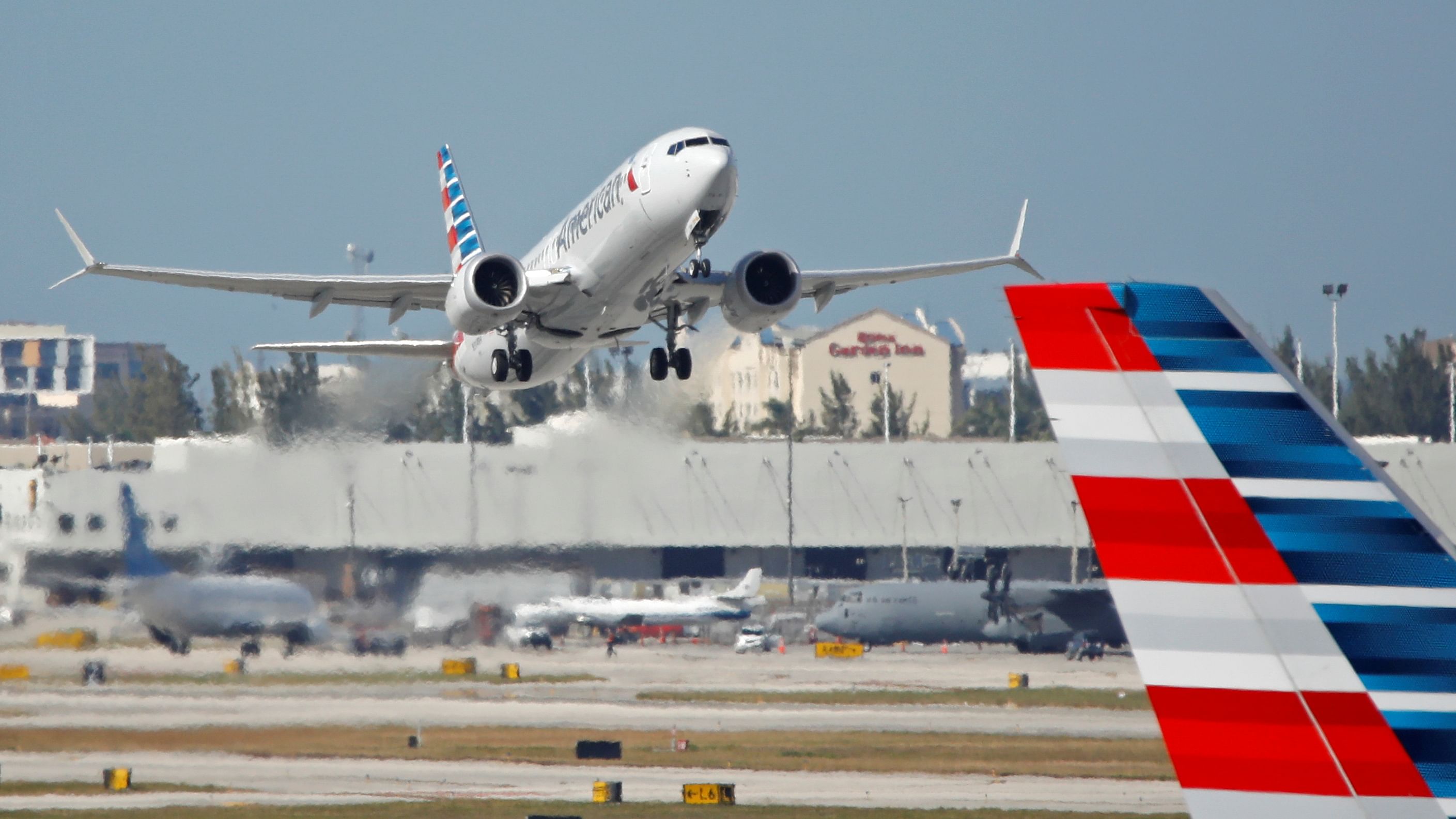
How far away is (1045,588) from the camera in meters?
51.1

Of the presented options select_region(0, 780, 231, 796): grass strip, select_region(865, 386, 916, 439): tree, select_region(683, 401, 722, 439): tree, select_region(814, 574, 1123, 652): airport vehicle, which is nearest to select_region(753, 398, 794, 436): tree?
select_region(683, 401, 722, 439): tree

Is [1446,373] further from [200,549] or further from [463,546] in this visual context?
[200,549]

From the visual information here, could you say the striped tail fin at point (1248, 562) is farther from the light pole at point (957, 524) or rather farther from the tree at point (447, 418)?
the light pole at point (957, 524)

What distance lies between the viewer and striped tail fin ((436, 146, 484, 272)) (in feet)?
114

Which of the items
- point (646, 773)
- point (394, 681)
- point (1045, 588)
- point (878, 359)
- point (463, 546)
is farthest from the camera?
point (878, 359)

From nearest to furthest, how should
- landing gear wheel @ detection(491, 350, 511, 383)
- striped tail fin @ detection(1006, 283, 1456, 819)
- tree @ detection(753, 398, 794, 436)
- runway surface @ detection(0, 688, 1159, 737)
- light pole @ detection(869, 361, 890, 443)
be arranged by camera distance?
1. striped tail fin @ detection(1006, 283, 1456, 819)
2. landing gear wheel @ detection(491, 350, 511, 383)
3. runway surface @ detection(0, 688, 1159, 737)
4. tree @ detection(753, 398, 794, 436)
5. light pole @ detection(869, 361, 890, 443)

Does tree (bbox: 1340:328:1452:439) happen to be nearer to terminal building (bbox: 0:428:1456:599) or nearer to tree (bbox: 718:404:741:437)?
terminal building (bbox: 0:428:1456:599)

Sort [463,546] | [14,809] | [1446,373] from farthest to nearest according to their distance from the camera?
[1446,373] < [463,546] < [14,809]

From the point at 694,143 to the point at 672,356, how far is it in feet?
19.0

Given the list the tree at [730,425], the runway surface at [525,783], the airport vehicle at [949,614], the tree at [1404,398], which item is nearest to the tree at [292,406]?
the runway surface at [525,783]

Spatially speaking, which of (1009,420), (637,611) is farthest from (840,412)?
(1009,420)

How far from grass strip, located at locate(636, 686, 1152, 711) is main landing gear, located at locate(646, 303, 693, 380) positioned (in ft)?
40.7

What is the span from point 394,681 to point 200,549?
532cm

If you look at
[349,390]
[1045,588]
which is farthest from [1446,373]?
[349,390]
